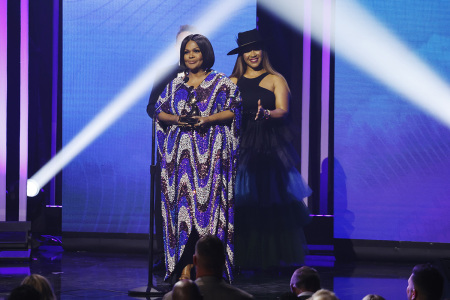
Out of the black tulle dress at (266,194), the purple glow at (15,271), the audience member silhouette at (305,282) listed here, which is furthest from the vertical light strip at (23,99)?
the audience member silhouette at (305,282)

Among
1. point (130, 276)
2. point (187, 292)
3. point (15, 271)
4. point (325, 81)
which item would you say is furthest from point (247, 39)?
point (187, 292)

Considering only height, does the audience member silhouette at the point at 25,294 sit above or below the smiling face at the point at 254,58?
below

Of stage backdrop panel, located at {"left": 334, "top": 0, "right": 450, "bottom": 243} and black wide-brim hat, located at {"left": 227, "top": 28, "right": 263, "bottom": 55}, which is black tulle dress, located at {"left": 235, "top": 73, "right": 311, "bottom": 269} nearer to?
black wide-brim hat, located at {"left": 227, "top": 28, "right": 263, "bottom": 55}

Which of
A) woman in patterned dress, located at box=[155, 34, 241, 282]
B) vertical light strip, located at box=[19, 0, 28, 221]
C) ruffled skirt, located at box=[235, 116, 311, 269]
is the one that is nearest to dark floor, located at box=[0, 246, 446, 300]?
ruffled skirt, located at box=[235, 116, 311, 269]

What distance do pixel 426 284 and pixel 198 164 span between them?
2538 mm

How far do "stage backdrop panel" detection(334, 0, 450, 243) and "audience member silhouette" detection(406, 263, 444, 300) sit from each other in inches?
160

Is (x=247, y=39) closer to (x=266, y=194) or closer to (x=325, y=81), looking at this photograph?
(x=325, y=81)

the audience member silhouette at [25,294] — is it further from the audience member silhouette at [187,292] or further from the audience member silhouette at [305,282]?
the audience member silhouette at [305,282]

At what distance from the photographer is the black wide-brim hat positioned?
6.58m

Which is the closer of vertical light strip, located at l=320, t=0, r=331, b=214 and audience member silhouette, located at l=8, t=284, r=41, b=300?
audience member silhouette, located at l=8, t=284, r=41, b=300

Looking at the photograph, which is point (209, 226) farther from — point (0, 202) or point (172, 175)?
point (0, 202)

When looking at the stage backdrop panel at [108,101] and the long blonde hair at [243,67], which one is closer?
the long blonde hair at [243,67]

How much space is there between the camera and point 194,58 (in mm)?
5340

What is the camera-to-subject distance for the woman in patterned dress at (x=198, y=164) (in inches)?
205
